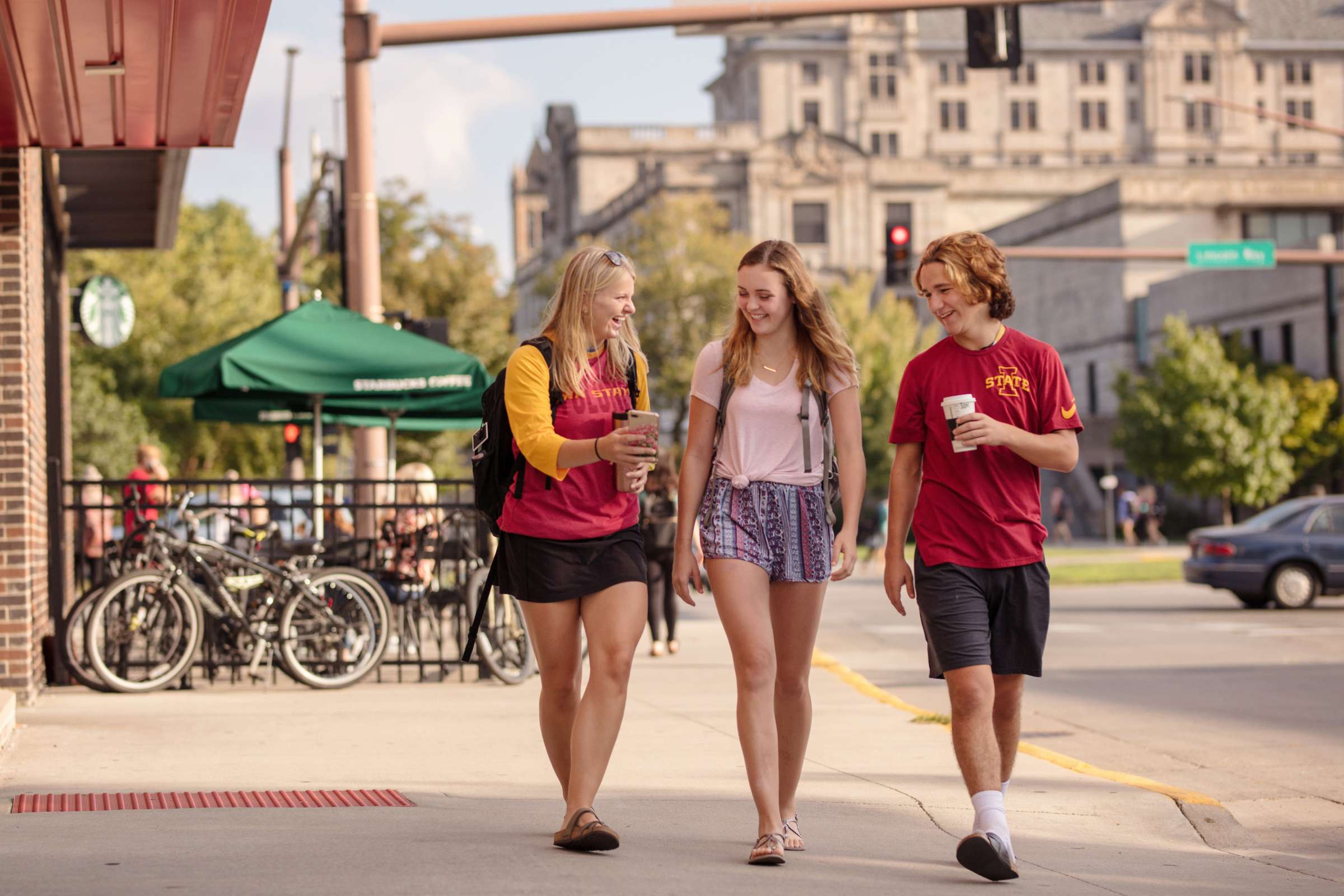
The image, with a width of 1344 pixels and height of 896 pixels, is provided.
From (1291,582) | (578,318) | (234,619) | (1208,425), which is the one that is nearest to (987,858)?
(578,318)

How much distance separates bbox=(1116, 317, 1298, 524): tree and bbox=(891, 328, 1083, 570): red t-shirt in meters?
45.5

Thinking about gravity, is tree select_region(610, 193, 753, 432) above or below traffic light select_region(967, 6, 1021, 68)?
above

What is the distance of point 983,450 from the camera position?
5.79m

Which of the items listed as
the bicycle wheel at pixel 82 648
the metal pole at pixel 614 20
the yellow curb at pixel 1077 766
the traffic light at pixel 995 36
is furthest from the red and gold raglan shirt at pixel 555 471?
the traffic light at pixel 995 36

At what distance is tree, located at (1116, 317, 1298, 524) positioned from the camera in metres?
49.2

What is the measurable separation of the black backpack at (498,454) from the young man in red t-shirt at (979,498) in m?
1.23

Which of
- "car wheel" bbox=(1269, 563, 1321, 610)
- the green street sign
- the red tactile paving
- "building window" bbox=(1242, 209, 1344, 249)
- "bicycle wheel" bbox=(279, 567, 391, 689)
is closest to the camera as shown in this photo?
the red tactile paving

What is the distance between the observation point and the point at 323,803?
685 centimetres

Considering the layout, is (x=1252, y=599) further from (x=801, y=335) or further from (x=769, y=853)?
(x=769, y=853)

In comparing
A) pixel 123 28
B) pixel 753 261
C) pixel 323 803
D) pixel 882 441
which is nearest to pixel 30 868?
pixel 323 803

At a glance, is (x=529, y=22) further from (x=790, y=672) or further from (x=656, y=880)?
(x=656, y=880)

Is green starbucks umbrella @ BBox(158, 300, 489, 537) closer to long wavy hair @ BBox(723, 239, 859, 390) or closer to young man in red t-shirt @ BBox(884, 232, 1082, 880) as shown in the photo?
long wavy hair @ BBox(723, 239, 859, 390)

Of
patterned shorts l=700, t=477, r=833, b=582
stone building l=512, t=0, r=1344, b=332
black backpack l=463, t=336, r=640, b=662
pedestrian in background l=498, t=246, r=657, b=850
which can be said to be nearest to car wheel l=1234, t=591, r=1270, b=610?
patterned shorts l=700, t=477, r=833, b=582

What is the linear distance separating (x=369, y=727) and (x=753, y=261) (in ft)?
15.5
